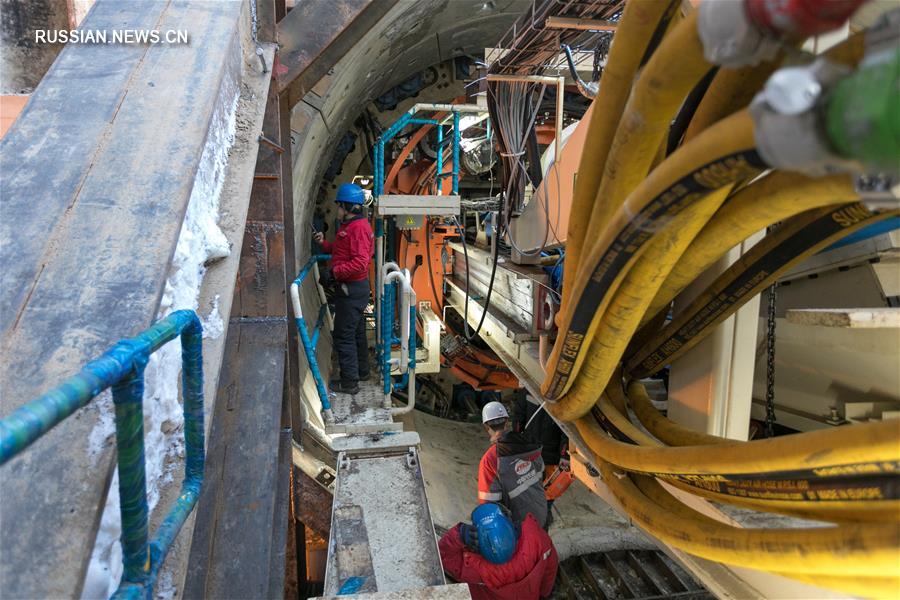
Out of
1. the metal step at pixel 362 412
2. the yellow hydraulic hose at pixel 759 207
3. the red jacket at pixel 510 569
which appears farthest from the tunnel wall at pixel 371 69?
the yellow hydraulic hose at pixel 759 207

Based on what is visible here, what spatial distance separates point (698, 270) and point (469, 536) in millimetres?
Result: 2675

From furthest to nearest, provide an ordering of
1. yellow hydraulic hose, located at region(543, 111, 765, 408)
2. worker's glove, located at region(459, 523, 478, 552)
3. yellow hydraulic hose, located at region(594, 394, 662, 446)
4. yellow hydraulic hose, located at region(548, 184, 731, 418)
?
worker's glove, located at region(459, 523, 478, 552), yellow hydraulic hose, located at region(594, 394, 662, 446), yellow hydraulic hose, located at region(548, 184, 731, 418), yellow hydraulic hose, located at region(543, 111, 765, 408)

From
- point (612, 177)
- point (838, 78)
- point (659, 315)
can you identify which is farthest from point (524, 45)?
point (838, 78)

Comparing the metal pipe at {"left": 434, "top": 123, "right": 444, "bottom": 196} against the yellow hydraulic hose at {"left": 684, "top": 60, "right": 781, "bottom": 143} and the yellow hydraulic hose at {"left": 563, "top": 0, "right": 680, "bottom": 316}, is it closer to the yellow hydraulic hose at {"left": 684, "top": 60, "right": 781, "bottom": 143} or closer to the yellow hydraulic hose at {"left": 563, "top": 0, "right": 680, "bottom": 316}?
the yellow hydraulic hose at {"left": 563, "top": 0, "right": 680, "bottom": 316}

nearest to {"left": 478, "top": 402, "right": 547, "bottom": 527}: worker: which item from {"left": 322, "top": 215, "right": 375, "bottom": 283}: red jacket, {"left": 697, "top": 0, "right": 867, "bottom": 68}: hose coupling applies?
{"left": 322, "top": 215, "right": 375, "bottom": 283}: red jacket

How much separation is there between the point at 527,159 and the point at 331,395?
2.47 m

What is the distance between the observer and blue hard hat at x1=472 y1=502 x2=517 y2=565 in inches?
136

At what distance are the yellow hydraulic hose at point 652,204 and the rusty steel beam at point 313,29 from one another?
2031 millimetres

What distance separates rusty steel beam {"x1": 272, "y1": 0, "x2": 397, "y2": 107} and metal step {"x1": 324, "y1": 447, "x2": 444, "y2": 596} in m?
2.17

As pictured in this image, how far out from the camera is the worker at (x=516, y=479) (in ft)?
13.3

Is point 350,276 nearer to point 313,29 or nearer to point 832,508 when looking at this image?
point 313,29

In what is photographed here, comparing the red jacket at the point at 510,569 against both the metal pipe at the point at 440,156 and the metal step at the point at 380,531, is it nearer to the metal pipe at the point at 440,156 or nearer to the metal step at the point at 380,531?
the metal step at the point at 380,531

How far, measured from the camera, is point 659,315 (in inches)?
85.9

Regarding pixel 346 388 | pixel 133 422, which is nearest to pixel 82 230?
pixel 133 422
